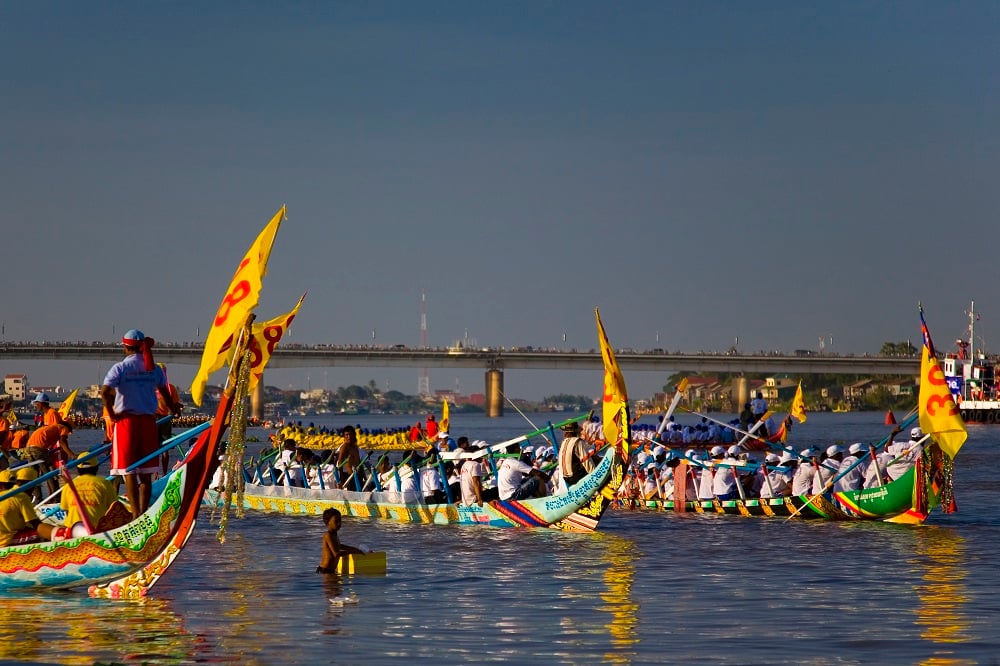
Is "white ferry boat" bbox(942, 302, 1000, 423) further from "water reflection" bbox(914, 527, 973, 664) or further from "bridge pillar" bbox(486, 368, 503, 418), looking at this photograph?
"water reflection" bbox(914, 527, 973, 664)

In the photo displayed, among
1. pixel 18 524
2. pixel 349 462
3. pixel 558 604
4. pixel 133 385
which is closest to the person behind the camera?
pixel 133 385

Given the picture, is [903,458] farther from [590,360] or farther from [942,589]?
[590,360]

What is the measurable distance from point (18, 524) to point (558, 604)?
644 cm

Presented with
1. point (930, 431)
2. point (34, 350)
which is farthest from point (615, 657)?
point (34, 350)

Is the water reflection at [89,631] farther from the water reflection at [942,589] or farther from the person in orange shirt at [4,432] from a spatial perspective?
the person in orange shirt at [4,432]

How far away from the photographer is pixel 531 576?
1986 cm

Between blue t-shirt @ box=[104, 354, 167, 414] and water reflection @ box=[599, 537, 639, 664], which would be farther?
blue t-shirt @ box=[104, 354, 167, 414]

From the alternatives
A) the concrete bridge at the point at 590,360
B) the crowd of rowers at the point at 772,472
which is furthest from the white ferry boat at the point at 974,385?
the crowd of rowers at the point at 772,472

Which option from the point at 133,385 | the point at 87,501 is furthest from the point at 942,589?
the point at 87,501

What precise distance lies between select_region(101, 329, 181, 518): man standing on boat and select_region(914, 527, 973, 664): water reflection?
8810 millimetres

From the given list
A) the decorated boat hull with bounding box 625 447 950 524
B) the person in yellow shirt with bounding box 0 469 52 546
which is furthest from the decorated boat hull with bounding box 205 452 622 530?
the person in yellow shirt with bounding box 0 469 52 546

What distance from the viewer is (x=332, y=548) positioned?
1928 cm

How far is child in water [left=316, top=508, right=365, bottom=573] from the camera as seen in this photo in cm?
1917

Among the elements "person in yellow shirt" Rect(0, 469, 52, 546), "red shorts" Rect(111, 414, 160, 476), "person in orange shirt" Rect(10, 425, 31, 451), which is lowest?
"person in yellow shirt" Rect(0, 469, 52, 546)
